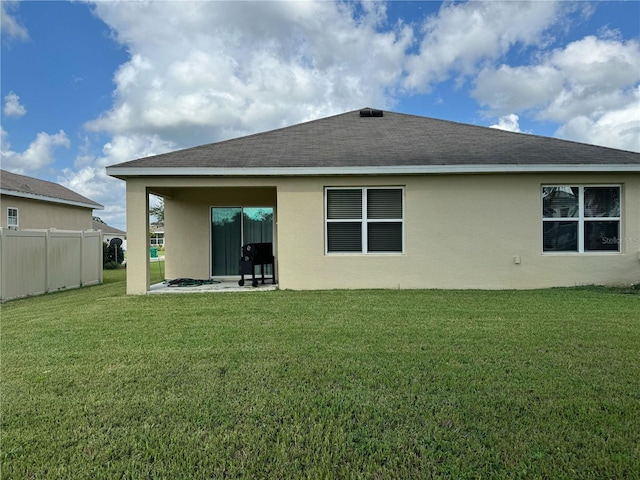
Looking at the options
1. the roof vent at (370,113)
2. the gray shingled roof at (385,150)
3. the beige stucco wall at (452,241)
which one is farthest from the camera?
the roof vent at (370,113)

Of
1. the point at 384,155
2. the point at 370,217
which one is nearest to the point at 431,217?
the point at 370,217

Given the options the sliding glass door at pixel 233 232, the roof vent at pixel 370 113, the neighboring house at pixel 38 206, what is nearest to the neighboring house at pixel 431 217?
the sliding glass door at pixel 233 232

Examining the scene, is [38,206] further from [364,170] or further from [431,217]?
[431,217]

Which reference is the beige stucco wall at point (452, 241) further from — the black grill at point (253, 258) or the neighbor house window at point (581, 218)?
the black grill at point (253, 258)

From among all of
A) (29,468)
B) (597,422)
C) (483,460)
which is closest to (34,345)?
(29,468)

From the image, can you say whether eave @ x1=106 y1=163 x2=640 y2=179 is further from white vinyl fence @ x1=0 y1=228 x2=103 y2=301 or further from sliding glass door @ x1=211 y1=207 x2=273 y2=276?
white vinyl fence @ x1=0 y1=228 x2=103 y2=301

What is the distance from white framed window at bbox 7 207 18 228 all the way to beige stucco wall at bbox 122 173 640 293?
35.1 feet

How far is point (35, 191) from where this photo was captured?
16922 millimetres

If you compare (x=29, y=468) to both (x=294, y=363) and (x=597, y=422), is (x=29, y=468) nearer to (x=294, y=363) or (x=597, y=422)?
(x=294, y=363)

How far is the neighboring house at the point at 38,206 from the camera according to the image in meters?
15.2

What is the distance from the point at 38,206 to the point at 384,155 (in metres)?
16.6

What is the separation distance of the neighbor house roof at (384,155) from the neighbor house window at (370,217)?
2.11ft

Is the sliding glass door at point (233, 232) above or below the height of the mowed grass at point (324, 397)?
above

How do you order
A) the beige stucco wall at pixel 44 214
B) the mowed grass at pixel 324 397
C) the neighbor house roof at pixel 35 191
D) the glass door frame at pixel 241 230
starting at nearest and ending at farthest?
1. the mowed grass at pixel 324 397
2. the glass door frame at pixel 241 230
3. the neighbor house roof at pixel 35 191
4. the beige stucco wall at pixel 44 214
